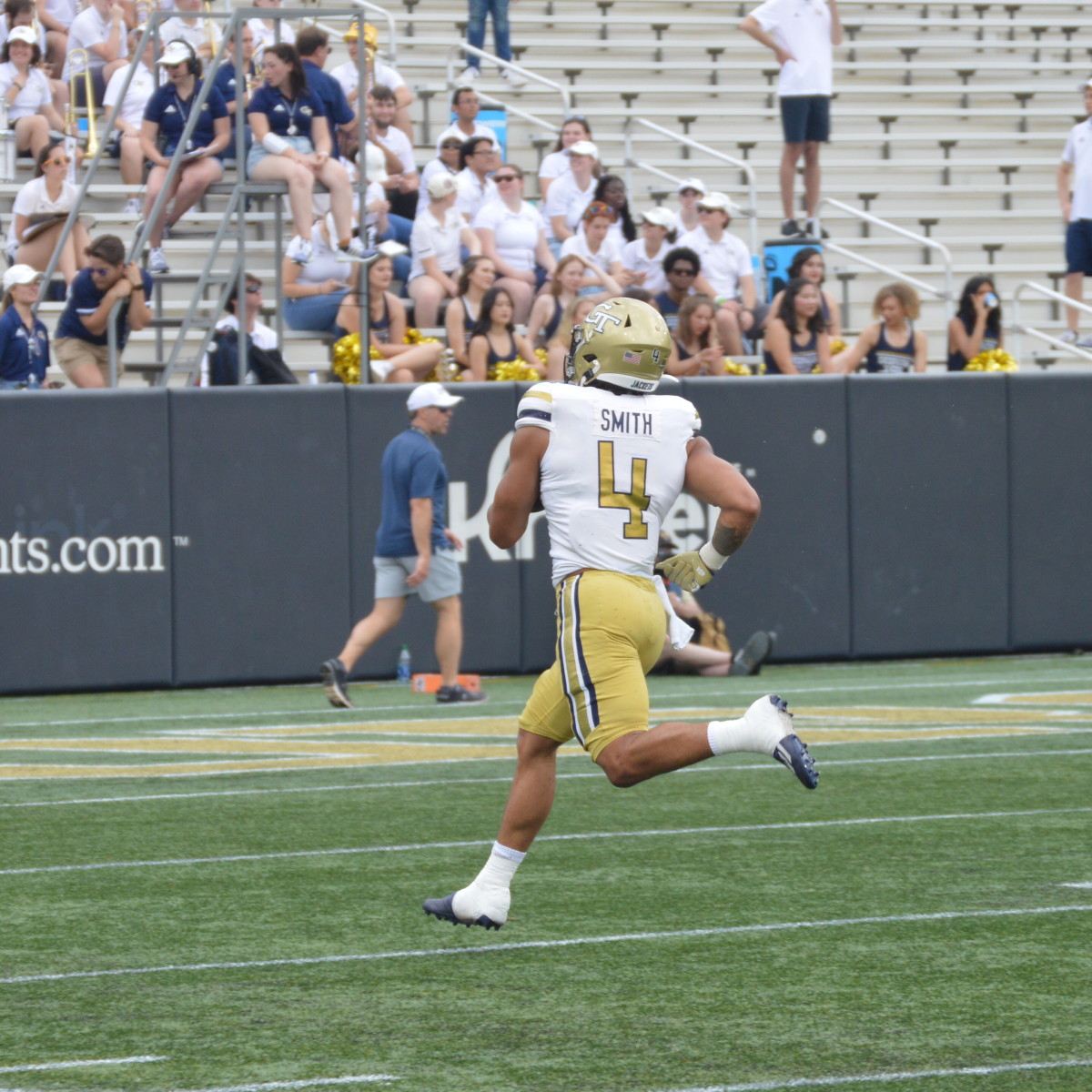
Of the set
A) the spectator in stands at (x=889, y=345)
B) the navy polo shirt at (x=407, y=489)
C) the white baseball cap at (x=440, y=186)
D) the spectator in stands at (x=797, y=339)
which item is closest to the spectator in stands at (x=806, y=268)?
the spectator in stands at (x=797, y=339)

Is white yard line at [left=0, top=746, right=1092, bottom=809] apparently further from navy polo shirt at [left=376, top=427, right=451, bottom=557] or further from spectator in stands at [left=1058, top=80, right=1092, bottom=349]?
spectator in stands at [left=1058, top=80, right=1092, bottom=349]

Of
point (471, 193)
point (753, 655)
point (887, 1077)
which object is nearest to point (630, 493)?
point (887, 1077)

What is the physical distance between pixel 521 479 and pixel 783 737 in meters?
1.05

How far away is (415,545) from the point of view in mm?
12844

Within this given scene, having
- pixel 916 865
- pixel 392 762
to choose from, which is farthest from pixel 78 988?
pixel 392 762

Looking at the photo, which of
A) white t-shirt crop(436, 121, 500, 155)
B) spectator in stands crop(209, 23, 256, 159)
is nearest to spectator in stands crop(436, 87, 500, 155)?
white t-shirt crop(436, 121, 500, 155)

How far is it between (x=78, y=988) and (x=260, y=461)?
862cm

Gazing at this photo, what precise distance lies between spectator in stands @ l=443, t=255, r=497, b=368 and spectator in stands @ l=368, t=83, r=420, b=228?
1.56m

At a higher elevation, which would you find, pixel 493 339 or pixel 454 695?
pixel 493 339

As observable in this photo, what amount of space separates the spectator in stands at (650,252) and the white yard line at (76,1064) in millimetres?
11808

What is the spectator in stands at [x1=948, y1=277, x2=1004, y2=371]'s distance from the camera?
52.8 feet

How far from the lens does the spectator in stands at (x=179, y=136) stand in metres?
15.5

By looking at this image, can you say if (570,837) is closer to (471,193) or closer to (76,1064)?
(76,1064)

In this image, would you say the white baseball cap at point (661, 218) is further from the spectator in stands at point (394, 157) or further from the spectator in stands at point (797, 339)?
the spectator in stands at point (394, 157)
